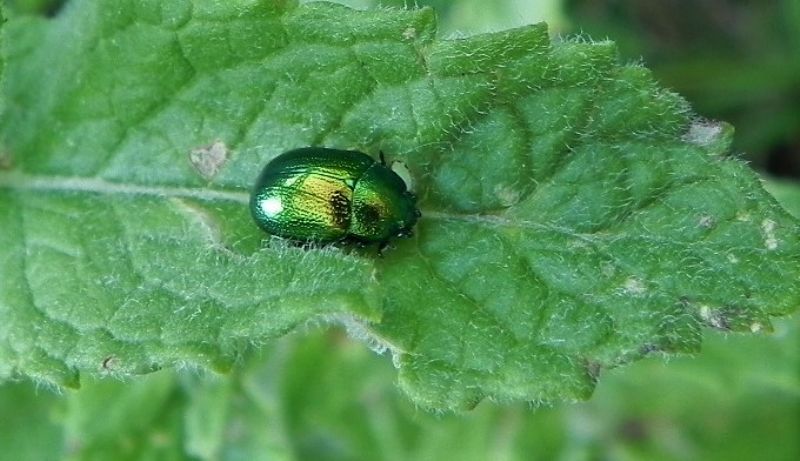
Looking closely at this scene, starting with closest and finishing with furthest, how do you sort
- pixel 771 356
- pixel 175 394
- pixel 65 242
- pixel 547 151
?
pixel 547 151
pixel 65 242
pixel 175 394
pixel 771 356

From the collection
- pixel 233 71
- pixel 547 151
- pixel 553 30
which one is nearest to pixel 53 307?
pixel 233 71

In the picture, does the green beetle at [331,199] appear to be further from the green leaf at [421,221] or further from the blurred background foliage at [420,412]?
the blurred background foliage at [420,412]

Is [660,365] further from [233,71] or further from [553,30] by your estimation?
[233,71]

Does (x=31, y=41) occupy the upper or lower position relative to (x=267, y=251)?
upper

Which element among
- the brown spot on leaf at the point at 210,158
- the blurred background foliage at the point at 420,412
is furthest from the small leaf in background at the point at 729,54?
the brown spot on leaf at the point at 210,158

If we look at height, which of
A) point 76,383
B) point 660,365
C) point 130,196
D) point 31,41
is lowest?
point 660,365

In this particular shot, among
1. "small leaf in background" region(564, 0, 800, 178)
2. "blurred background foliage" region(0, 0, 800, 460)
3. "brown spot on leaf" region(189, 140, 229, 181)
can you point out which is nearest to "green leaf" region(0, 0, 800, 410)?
"brown spot on leaf" region(189, 140, 229, 181)

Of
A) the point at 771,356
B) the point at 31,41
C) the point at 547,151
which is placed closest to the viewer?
the point at 547,151
